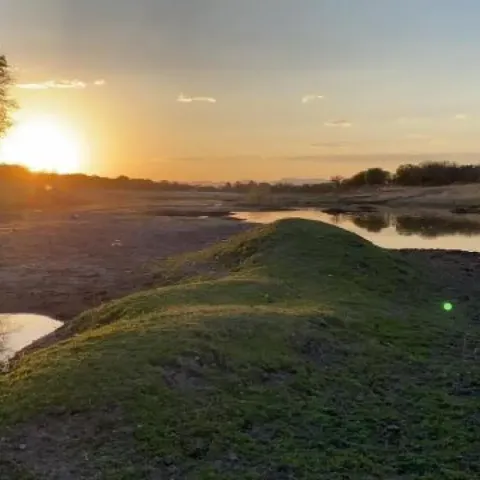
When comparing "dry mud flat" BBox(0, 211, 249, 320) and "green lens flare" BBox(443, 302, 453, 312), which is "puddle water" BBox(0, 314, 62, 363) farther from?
"green lens flare" BBox(443, 302, 453, 312)

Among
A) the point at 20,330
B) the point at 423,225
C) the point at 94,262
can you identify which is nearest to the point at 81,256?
the point at 94,262

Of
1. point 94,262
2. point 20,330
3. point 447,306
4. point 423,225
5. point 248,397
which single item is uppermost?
point 423,225

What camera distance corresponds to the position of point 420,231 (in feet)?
172

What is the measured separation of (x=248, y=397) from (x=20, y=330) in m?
10.8

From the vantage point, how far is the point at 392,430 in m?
8.43

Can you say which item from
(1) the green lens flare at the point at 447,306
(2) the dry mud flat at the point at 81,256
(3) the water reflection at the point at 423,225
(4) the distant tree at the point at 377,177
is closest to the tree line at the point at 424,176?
(4) the distant tree at the point at 377,177

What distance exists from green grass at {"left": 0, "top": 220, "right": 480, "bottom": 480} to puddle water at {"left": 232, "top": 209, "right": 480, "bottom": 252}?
2551cm

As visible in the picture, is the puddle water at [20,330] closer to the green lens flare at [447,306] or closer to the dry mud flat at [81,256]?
the dry mud flat at [81,256]

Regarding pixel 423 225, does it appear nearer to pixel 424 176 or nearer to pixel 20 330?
pixel 20 330

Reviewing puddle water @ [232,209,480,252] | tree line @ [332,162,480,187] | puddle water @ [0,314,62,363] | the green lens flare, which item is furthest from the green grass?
tree line @ [332,162,480,187]

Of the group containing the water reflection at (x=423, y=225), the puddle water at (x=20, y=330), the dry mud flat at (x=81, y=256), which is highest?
the water reflection at (x=423, y=225)

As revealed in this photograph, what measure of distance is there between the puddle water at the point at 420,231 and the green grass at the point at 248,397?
25.5 metres

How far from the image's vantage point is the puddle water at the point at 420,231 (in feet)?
139

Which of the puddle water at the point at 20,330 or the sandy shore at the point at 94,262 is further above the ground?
the sandy shore at the point at 94,262
